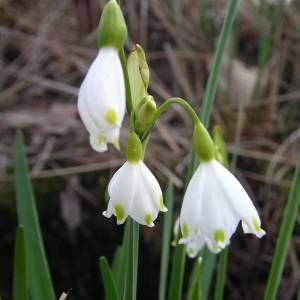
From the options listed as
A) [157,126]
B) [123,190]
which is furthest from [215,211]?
[157,126]

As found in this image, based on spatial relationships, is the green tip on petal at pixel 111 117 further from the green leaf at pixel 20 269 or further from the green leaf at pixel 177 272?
the green leaf at pixel 177 272

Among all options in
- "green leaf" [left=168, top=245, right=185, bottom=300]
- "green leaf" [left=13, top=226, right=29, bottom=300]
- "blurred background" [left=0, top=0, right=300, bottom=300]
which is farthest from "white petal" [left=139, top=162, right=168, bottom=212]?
A: "blurred background" [left=0, top=0, right=300, bottom=300]

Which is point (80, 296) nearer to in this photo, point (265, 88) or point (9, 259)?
point (9, 259)

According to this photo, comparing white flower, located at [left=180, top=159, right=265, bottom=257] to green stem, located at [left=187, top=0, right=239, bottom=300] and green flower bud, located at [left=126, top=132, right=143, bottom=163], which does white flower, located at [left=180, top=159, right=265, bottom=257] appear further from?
green stem, located at [left=187, top=0, right=239, bottom=300]

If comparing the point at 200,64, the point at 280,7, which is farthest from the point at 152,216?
the point at 200,64

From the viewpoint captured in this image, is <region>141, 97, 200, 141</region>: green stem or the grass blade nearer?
<region>141, 97, 200, 141</region>: green stem
